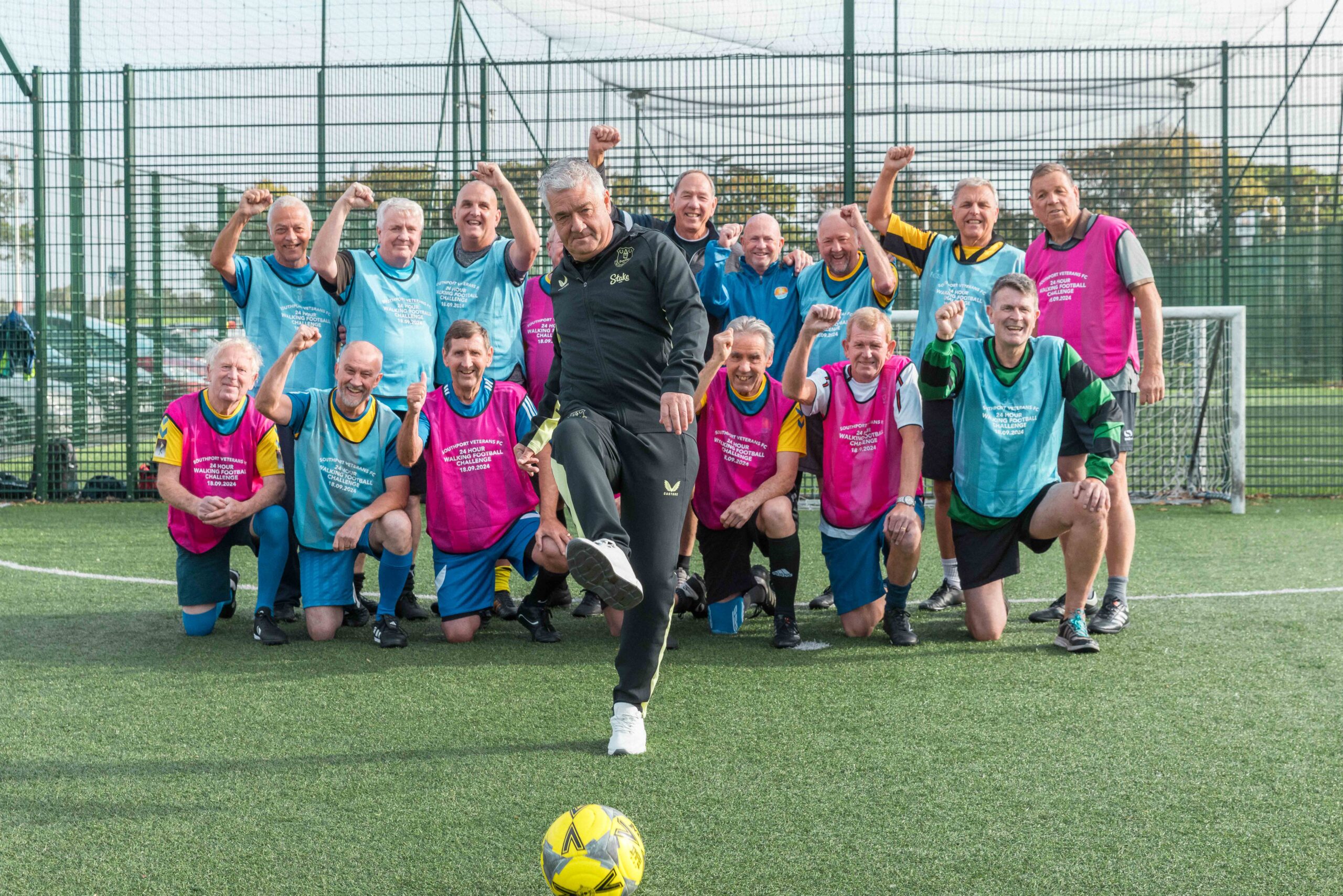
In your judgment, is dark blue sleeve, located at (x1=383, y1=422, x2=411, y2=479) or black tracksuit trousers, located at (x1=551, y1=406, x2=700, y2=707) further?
dark blue sleeve, located at (x1=383, y1=422, x2=411, y2=479)

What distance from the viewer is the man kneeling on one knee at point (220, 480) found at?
511 cm

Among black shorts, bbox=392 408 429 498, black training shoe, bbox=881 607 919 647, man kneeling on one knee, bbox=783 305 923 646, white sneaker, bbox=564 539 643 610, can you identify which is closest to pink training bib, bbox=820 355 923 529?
man kneeling on one knee, bbox=783 305 923 646

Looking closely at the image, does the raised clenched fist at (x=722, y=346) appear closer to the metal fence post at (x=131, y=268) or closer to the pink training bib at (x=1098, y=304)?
the pink training bib at (x=1098, y=304)

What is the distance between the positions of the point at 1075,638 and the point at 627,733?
6.93 ft

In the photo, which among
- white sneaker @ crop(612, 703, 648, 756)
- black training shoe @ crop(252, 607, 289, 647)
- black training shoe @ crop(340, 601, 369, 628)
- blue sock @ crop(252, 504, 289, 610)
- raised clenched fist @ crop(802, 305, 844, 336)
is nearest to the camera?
white sneaker @ crop(612, 703, 648, 756)

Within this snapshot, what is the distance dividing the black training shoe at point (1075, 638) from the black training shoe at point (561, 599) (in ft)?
7.40

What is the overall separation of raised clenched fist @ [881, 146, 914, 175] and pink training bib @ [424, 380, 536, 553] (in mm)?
2060

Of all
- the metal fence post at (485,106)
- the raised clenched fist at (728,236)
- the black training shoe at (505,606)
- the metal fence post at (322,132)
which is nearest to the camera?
the black training shoe at (505,606)

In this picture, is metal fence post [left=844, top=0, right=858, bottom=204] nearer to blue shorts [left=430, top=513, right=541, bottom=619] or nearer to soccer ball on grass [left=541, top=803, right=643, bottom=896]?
blue shorts [left=430, top=513, right=541, bottom=619]

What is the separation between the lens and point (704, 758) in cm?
337

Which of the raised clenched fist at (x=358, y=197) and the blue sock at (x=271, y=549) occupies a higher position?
the raised clenched fist at (x=358, y=197)

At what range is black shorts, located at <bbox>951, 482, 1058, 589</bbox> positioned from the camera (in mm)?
4816

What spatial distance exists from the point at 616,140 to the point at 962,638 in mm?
2675

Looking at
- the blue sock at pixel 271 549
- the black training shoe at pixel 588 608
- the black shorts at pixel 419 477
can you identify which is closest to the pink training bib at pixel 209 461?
the blue sock at pixel 271 549
